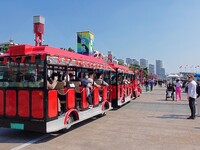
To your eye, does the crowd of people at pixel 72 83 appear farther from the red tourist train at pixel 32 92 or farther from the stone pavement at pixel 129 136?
the stone pavement at pixel 129 136

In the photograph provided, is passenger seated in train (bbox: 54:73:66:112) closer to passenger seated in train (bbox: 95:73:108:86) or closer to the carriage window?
the carriage window

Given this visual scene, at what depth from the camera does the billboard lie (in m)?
21.8

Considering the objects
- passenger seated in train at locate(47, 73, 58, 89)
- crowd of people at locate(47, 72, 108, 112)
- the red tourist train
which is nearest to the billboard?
crowd of people at locate(47, 72, 108, 112)

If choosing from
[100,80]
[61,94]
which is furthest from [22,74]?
[100,80]

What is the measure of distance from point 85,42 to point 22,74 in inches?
591

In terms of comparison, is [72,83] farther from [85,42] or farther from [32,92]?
[85,42]

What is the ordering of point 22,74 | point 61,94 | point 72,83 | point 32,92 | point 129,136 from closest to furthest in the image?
point 32,92, point 22,74, point 129,136, point 61,94, point 72,83

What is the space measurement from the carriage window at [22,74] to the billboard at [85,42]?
14646 mm

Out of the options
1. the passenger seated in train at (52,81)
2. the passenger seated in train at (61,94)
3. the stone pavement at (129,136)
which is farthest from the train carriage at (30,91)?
the stone pavement at (129,136)

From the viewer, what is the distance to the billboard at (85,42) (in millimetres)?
21812

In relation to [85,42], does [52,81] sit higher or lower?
lower

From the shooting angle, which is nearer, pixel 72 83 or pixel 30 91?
pixel 30 91

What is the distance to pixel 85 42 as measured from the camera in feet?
71.7

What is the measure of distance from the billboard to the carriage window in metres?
14.6
